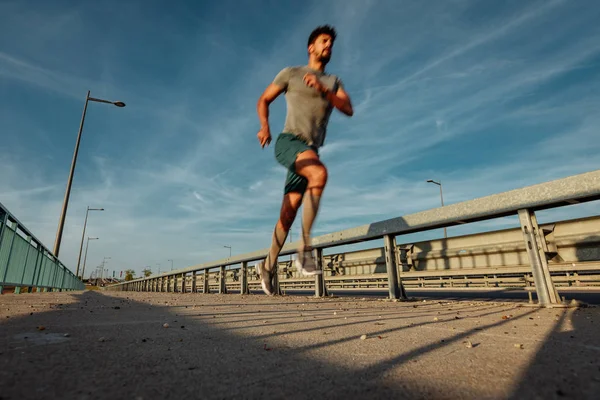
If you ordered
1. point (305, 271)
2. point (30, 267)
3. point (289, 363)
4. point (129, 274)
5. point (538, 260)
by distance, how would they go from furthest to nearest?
1. point (129, 274)
2. point (30, 267)
3. point (538, 260)
4. point (305, 271)
5. point (289, 363)

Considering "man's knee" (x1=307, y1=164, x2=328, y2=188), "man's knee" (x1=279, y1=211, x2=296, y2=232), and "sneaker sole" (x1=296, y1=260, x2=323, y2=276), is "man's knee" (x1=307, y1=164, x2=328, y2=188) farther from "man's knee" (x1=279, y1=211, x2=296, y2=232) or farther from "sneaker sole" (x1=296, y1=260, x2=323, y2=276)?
"sneaker sole" (x1=296, y1=260, x2=323, y2=276)

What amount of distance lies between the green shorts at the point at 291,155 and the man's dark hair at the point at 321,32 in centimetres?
100

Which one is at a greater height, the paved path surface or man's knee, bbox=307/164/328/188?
man's knee, bbox=307/164/328/188

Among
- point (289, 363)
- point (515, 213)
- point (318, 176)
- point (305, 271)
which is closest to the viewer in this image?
point (289, 363)

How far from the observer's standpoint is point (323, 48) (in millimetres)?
3021

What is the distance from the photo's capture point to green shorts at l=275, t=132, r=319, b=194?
107 inches

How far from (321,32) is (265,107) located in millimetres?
869

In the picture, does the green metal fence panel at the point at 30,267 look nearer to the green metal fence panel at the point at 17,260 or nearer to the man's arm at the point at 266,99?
the green metal fence panel at the point at 17,260

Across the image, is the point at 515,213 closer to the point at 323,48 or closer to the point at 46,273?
the point at 323,48

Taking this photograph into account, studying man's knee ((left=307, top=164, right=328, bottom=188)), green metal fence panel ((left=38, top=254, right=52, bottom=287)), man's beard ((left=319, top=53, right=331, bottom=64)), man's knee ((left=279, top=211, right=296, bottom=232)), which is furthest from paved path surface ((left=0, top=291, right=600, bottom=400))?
green metal fence panel ((left=38, top=254, right=52, bottom=287))

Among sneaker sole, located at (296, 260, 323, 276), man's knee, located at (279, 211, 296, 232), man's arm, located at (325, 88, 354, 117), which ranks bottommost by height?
sneaker sole, located at (296, 260, 323, 276)

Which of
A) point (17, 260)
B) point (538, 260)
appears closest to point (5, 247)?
point (17, 260)

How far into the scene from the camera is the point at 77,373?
1.61m

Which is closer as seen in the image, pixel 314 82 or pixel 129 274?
pixel 314 82
